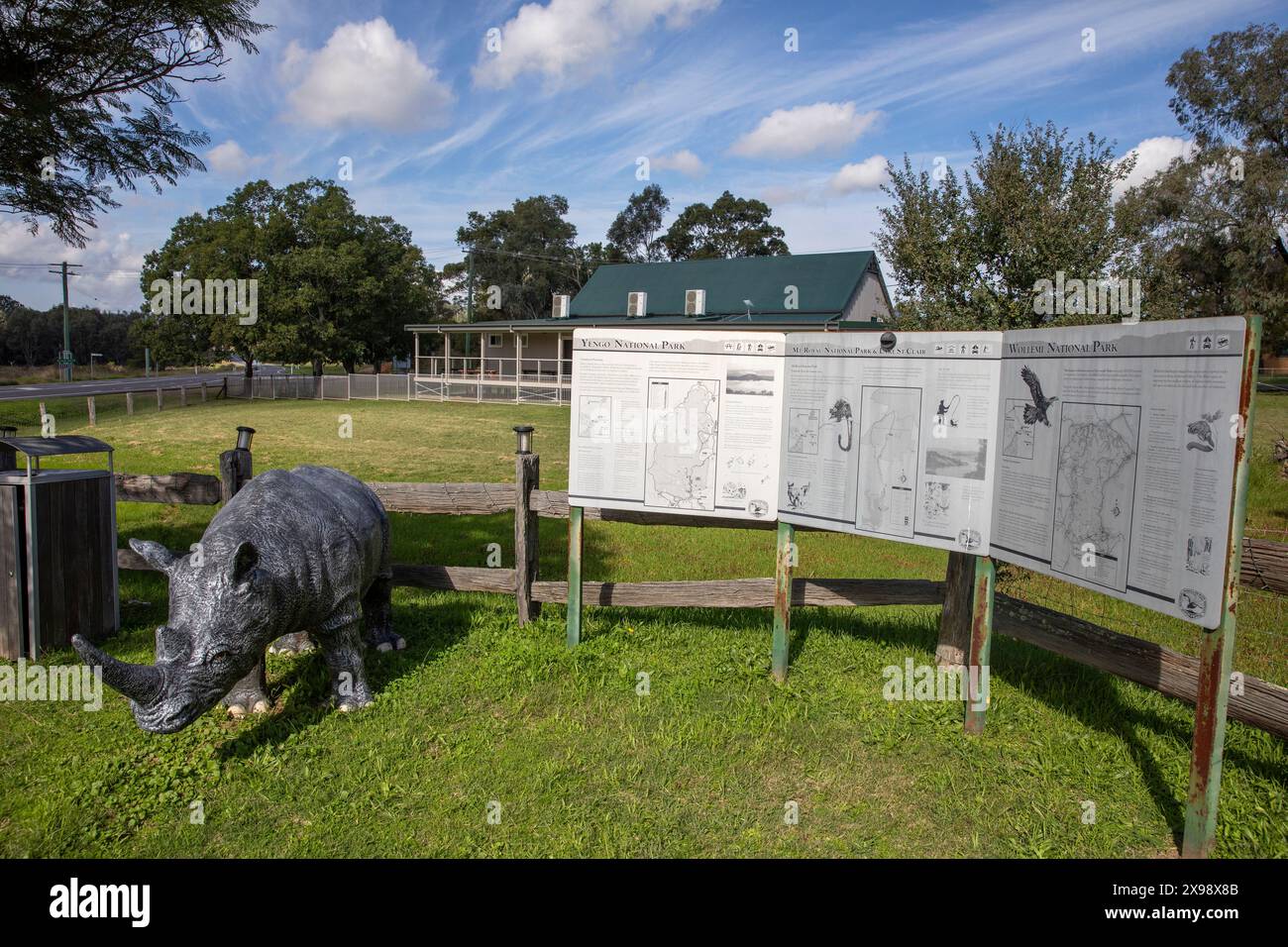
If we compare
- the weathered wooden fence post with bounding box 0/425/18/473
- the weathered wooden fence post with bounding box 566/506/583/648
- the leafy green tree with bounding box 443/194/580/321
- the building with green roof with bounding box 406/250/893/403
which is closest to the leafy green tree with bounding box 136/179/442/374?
the building with green roof with bounding box 406/250/893/403

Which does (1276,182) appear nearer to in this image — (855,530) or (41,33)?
(855,530)

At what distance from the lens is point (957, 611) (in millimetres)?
5383

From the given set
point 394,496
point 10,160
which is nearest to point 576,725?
point 394,496

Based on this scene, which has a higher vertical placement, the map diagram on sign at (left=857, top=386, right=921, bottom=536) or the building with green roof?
the building with green roof

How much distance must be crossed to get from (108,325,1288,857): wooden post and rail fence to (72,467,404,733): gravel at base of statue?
3.38ft

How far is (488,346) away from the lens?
40562 mm

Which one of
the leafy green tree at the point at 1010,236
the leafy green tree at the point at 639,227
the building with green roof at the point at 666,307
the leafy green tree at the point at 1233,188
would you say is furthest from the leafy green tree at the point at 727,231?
the leafy green tree at the point at 1010,236

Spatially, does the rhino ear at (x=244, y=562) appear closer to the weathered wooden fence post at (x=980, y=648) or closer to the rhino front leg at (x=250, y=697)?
the rhino front leg at (x=250, y=697)

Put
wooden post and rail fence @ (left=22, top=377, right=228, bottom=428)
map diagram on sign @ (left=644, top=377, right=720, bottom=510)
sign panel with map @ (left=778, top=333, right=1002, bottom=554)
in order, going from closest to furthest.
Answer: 1. sign panel with map @ (left=778, top=333, right=1002, bottom=554)
2. map diagram on sign @ (left=644, top=377, right=720, bottom=510)
3. wooden post and rail fence @ (left=22, top=377, right=228, bottom=428)

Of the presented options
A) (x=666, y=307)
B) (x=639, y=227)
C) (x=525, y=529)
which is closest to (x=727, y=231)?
(x=639, y=227)

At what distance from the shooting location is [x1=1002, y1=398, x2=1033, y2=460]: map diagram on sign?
4.25 meters

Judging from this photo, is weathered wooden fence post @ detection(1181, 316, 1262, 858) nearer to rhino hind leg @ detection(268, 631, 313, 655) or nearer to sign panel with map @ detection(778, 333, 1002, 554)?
sign panel with map @ detection(778, 333, 1002, 554)

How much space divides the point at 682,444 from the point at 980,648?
2275 millimetres

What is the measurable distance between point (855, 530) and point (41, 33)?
7.42 meters
